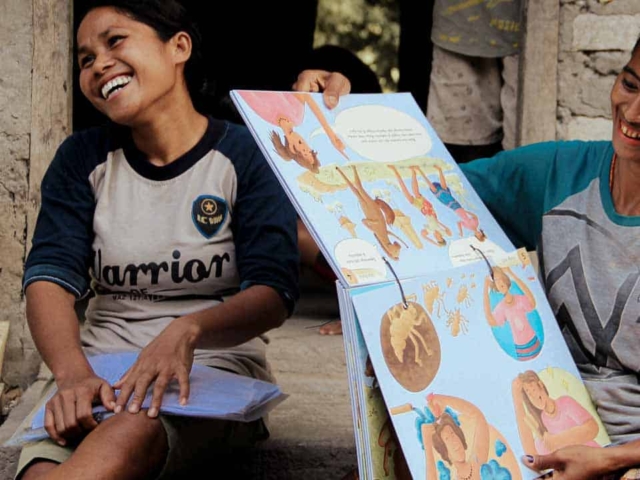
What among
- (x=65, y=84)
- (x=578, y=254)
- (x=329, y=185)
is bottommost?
(x=578, y=254)

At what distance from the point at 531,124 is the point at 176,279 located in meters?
1.89

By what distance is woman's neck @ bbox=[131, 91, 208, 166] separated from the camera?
230cm

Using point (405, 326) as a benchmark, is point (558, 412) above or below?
below

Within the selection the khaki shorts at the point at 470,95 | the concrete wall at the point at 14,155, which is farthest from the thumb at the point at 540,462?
the khaki shorts at the point at 470,95

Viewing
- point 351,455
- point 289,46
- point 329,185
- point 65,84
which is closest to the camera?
point 329,185

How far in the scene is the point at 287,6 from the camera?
21.8 feet

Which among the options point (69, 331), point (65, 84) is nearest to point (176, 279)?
point (69, 331)

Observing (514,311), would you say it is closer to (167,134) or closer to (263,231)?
(263,231)

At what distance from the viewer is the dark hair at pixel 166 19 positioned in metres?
2.26

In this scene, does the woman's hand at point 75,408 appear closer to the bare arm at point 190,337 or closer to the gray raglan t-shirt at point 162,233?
the bare arm at point 190,337

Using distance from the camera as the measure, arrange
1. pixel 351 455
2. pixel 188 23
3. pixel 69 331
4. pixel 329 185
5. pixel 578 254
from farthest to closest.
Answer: pixel 351 455
pixel 188 23
pixel 69 331
pixel 578 254
pixel 329 185

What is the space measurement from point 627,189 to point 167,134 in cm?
105

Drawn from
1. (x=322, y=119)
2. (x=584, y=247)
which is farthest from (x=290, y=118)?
(x=584, y=247)

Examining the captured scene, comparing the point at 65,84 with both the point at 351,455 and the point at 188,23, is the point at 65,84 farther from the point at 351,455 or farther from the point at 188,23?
the point at 351,455
